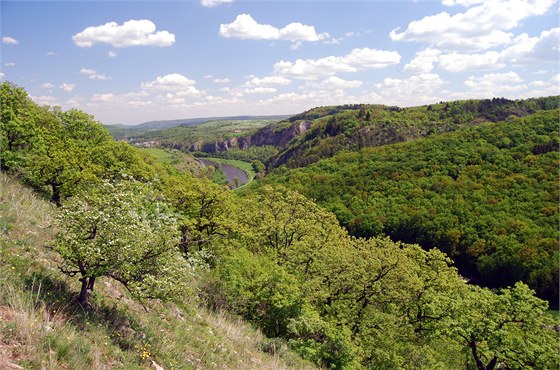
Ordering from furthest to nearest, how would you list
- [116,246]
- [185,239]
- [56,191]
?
1. [185,239]
2. [56,191]
3. [116,246]

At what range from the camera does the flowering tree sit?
10.3 metres

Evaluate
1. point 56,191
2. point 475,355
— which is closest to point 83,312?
point 56,191

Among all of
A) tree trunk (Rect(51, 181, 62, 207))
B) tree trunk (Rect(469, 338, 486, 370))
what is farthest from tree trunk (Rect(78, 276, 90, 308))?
tree trunk (Rect(469, 338, 486, 370))

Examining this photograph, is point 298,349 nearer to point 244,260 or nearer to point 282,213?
point 244,260

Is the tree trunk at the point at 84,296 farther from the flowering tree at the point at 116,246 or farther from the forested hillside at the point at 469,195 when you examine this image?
the forested hillside at the point at 469,195

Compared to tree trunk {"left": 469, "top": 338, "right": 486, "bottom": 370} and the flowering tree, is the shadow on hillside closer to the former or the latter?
the flowering tree

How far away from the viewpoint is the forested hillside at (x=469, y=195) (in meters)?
75.6

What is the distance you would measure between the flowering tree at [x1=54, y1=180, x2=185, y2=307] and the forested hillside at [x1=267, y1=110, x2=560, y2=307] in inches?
3180

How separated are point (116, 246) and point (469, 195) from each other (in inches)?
4162

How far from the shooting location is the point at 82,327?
10.1 m

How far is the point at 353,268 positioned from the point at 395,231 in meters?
72.6

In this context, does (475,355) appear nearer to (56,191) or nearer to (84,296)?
(84,296)

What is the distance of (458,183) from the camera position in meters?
105

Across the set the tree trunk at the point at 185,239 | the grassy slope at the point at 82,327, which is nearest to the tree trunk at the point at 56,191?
the tree trunk at the point at 185,239
